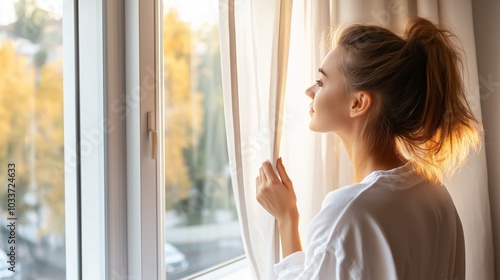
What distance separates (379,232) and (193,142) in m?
0.86

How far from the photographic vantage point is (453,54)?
1.25 metres

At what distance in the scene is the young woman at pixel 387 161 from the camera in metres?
1.07

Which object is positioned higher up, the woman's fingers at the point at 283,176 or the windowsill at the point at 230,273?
the woman's fingers at the point at 283,176

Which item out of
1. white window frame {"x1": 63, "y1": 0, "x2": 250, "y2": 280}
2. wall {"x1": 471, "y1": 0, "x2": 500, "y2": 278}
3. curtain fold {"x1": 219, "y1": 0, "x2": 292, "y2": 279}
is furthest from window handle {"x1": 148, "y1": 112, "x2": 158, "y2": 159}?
wall {"x1": 471, "y1": 0, "x2": 500, "y2": 278}

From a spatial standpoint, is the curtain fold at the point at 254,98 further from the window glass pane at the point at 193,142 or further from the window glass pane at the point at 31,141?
the window glass pane at the point at 31,141

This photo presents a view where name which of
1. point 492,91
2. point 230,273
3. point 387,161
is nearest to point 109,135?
point 387,161

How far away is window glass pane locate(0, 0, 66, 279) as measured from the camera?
49.6 inches

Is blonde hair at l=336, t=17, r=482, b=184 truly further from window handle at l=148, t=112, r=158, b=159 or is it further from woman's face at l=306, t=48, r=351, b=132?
window handle at l=148, t=112, r=158, b=159

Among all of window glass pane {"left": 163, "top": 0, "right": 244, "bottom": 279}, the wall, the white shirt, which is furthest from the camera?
the wall

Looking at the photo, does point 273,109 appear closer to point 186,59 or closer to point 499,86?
point 186,59

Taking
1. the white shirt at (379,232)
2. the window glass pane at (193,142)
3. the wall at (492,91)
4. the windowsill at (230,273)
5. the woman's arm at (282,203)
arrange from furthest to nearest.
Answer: the wall at (492,91) < the windowsill at (230,273) < the window glass pane at (193,142) < the woman's arm at (282,203) < the white shirt at (379,232)

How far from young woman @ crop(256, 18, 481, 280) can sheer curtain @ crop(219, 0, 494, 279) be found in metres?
0.14

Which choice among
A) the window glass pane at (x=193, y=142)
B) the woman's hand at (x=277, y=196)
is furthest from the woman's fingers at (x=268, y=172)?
the window glass pane at (x=193, y=142)

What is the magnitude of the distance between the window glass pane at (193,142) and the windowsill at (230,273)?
3cm
